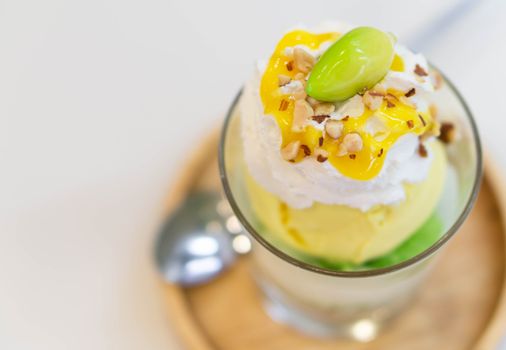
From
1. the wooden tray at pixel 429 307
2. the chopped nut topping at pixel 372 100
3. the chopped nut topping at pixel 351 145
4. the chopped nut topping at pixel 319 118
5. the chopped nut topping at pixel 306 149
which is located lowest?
the wooden tray at pixel 429 307

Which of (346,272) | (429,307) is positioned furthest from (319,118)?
(429,307)

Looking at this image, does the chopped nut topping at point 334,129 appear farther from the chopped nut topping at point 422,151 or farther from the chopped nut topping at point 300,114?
the chopped nut topping at point 422,151

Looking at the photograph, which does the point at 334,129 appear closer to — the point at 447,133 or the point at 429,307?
the point at 447,133

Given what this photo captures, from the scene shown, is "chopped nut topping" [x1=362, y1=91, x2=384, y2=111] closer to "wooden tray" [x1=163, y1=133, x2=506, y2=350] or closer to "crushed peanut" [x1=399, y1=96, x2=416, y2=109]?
"crushed peanut" [x1=399, y1=96, x2=416, y2=109]

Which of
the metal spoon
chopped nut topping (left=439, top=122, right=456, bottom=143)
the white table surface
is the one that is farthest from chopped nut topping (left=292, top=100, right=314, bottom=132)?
the white table surface

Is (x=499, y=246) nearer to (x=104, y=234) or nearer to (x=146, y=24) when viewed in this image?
(x=104, y=234)

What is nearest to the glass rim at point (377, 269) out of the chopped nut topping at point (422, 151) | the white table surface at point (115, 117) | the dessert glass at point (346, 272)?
the dessert glass at point (346, 272)
